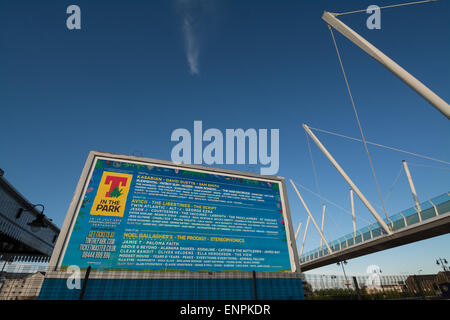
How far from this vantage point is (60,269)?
7246 millimetres

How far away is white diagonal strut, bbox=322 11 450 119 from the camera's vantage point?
25.6 ft

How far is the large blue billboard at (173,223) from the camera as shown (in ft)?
25.6

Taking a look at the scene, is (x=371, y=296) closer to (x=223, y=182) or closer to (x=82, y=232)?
(x=223, y=182)

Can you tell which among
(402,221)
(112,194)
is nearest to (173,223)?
(112,194)

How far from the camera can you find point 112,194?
346 inches

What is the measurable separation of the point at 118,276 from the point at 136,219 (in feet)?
6.75

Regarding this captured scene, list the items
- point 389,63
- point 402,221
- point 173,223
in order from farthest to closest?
point 402,221, point 389,63, point 173,223

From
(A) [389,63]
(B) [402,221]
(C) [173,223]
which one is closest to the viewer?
(C) [173,223]

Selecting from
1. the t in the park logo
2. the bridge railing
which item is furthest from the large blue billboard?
the bridge railing

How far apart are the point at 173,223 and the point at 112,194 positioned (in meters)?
2.93

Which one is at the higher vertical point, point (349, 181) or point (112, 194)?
point (349, 181)

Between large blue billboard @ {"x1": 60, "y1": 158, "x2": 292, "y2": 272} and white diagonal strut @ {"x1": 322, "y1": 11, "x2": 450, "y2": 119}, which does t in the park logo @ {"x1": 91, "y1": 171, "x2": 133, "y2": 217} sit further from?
white diagonal strut @ {"x1": 322, "y1": 11, "x2": 450, "y2": 119}

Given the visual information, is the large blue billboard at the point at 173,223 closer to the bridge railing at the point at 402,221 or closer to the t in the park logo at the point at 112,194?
the t in the park logo at the point at 112,194

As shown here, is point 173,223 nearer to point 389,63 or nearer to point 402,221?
point 389,63
